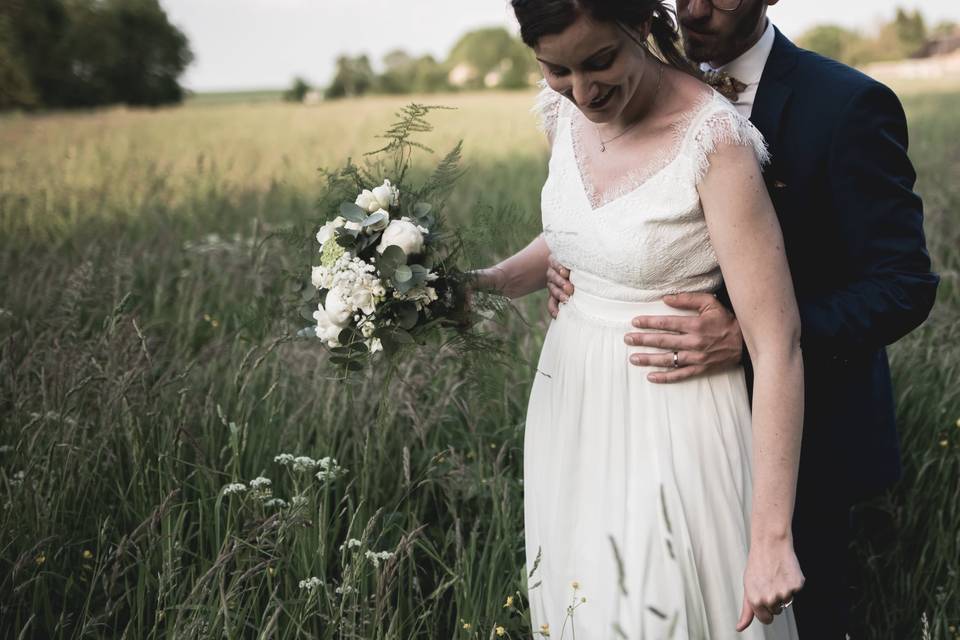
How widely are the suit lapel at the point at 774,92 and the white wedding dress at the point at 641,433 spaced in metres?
0.22

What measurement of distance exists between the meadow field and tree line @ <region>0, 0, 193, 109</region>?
102 feet

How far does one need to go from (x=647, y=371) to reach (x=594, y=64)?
2.41 ft

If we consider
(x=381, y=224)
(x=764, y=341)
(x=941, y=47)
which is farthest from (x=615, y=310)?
(x=941, y=47)

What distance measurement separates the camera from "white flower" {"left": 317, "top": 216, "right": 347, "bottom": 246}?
1.96m

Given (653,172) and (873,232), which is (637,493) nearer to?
(653,172)

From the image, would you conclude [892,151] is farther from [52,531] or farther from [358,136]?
[358,136]

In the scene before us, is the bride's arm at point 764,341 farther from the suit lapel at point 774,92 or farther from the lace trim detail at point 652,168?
the suit lapel at point 774,92

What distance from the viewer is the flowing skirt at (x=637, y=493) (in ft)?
6.25

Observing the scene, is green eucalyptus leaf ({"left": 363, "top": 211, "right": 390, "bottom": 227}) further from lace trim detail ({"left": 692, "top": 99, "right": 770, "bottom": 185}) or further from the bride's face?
lace trim detail ({"left": 692, "top": 99, "right": 770, "bottom": 185})

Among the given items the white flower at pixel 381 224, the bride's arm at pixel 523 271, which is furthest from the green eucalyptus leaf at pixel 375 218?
the bride's arm at pixel 523 271

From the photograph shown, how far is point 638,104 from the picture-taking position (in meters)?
1.97

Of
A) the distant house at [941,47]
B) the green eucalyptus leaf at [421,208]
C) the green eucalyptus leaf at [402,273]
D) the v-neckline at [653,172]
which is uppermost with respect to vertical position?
the distant house at [941,47]

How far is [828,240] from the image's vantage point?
2.10 m

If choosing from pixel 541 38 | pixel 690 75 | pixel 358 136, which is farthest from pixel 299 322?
pixel 358 136
